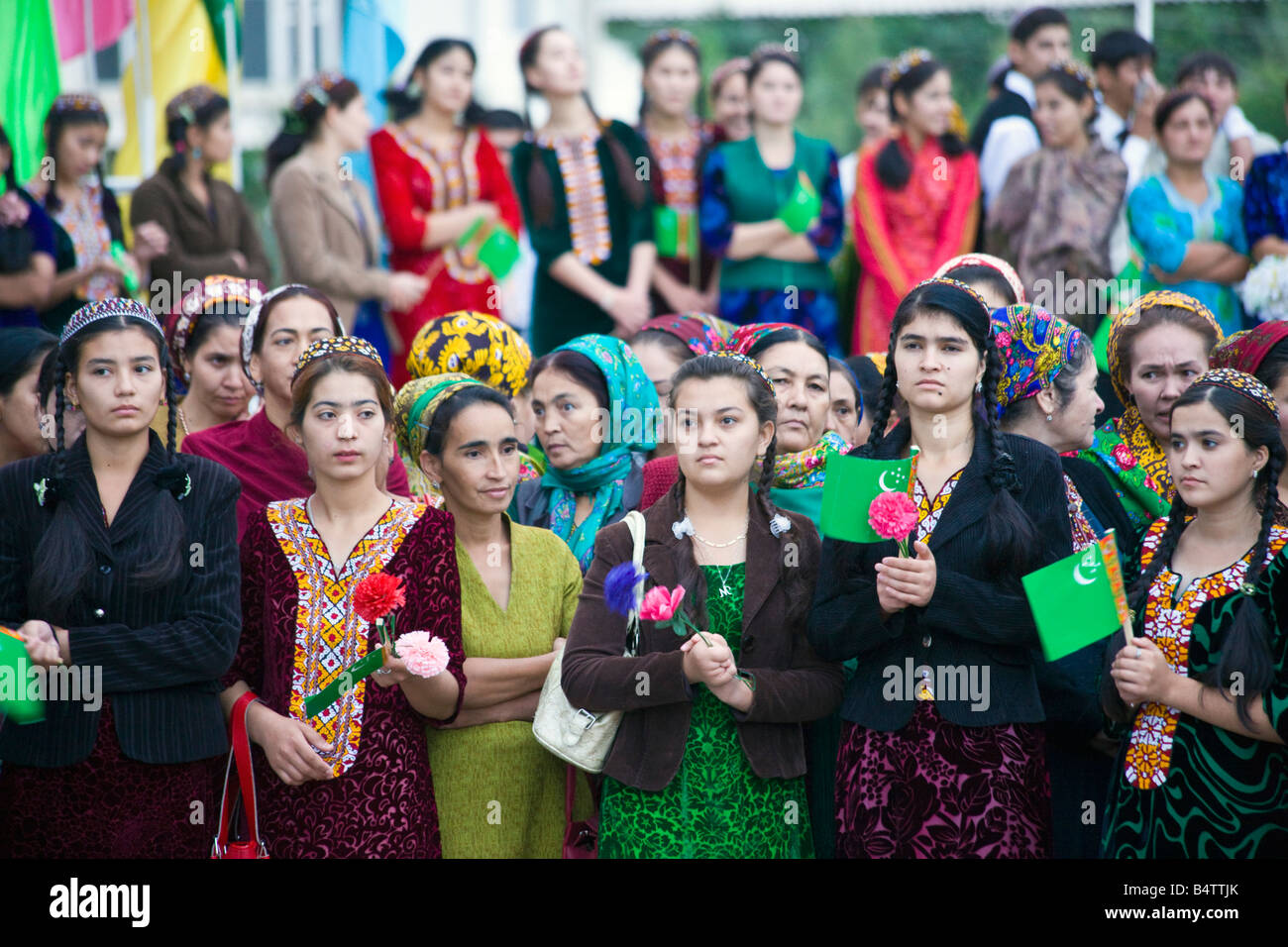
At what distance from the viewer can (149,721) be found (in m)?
3.49

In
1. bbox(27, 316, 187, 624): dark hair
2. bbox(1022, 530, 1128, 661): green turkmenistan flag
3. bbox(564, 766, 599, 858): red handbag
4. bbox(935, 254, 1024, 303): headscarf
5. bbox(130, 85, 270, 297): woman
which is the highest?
bbox(130, 85, 270, 297): woman

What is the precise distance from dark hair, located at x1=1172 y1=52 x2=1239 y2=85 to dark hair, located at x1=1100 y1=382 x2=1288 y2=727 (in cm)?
411

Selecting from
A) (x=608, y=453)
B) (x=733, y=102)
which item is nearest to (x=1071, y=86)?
(x=733, y=102)

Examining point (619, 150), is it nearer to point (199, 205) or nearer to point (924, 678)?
point (199, 205)

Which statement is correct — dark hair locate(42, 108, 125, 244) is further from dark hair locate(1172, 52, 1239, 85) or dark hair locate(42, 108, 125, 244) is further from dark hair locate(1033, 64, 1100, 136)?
dark hair locate(1172, 52, 1239, 85)

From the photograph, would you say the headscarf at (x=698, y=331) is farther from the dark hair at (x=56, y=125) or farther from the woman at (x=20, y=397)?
the dark hair at (x=56, y=125)

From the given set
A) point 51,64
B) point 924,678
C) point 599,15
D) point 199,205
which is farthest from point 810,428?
point 599,15

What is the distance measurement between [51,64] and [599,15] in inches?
285

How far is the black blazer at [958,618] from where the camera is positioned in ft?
11.3

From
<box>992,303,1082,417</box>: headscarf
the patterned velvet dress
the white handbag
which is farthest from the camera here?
<box>992,303,1082,417</box>: headscarf

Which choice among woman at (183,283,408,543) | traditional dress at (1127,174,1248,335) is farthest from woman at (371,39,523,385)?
traditional dress at (1127,174,1248,335)

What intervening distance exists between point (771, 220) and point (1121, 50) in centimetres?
209

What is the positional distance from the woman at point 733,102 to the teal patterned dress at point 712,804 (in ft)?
15.5

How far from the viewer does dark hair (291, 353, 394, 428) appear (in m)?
3.79
